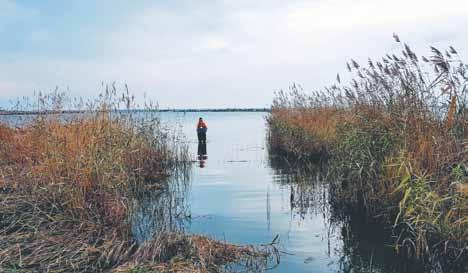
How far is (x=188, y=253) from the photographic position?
5004mm

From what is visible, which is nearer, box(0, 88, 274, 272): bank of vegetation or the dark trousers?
box(0, 88, 274, 272): bank of vegetation

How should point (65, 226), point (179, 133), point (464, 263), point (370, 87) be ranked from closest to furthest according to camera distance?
point (464, 263) → point (65, 226) → point (370, 87) → point (179, 133)

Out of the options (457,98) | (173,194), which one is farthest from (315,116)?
(457,98)

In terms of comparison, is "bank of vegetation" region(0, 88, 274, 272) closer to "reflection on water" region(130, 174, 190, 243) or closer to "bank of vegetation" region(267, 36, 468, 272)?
"reflection on water" region(130, 174, 190, 243)

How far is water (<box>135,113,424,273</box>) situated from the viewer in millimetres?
5359

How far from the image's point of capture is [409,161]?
5.69 m

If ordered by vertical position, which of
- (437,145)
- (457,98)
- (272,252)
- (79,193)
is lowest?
(272,252)

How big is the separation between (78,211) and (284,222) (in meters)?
3.10

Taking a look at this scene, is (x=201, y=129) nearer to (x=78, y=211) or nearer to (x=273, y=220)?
(x=273, y=220)

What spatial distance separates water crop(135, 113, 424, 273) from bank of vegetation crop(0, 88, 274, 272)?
73 cm

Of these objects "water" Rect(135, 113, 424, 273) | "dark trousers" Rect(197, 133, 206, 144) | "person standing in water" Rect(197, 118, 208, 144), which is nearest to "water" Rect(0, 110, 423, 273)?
"water" Rect(135, 113, 424, 273)

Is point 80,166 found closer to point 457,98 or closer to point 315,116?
point 457,98

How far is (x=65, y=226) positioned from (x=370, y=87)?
17.3 ft

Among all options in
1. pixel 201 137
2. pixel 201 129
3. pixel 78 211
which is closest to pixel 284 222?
pixel 78 211
